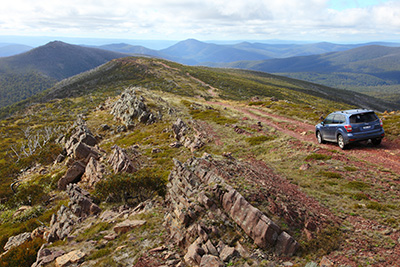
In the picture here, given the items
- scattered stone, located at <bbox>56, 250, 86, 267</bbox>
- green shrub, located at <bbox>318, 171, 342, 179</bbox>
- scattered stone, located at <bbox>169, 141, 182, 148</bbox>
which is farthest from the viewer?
scattered stone, located at <bbox>169, 141, 182, 148</bbox>

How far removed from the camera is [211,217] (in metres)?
13.0

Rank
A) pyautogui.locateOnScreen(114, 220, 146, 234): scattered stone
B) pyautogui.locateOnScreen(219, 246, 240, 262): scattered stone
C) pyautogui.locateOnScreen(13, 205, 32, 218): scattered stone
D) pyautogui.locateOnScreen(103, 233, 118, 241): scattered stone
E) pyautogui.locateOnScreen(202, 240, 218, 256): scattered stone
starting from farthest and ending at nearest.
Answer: pyautogui.locateOnScreen(13, 205, 32, 218): scattered stone
pyautogui.locateOnScreen(114, 220, 146, 234): scattered stone
pyautogui.locateOnScreen(103, 233, 118, 241): scattered stone
pyautogui.locateOnScreen(202, 240, 218, 256): scattered stone
pyautogui.locateOnScreen(219, 246, 240, 262): scattered stone

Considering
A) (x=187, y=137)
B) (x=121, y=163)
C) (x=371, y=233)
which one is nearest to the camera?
(x=371, y=233)

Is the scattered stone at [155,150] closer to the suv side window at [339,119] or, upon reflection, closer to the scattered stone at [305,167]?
the scattered stone at [305,167]

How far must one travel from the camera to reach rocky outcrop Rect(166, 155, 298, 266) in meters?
11.1

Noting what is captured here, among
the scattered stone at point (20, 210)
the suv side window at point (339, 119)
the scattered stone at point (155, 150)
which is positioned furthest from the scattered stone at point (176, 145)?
the suv side window at point (339, 119)

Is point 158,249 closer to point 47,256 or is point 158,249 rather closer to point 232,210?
point 232,210

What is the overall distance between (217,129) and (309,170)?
2283cm

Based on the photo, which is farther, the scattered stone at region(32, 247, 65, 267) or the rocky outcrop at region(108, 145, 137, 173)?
the rocky outcrop at region(108, 145, 137, 173)

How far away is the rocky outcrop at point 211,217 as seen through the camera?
1113 cm

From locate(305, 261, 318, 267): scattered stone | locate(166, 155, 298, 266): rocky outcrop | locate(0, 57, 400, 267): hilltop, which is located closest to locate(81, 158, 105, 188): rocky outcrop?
locate(0, 57, 400, 267): hilltop

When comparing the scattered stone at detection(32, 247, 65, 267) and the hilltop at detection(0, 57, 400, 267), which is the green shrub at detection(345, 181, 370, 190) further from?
the scattered stone at detection(32, 247, 65, 267)

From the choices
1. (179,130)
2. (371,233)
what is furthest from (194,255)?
(179,130)

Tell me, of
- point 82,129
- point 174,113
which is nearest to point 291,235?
point 174,113
